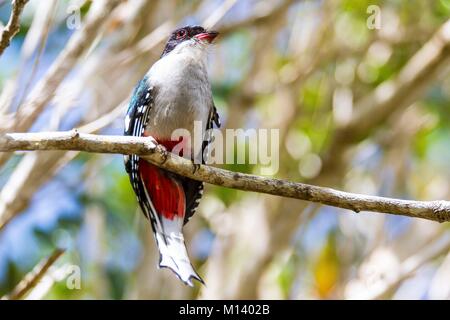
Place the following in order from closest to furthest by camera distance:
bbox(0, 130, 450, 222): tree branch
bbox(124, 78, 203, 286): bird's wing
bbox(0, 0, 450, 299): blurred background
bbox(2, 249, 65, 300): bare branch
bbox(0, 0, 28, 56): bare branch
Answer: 1. bbox(0, 0, 28, 56): bare branch
2. bbox(0, 130, 450, 222): tree branch
3. bbox(2, 249, 65, 300): bare branch
4. bbox(124, 78, 203, 286): bird's wing
5. bbox(0, 0, 450, 299): blurred background

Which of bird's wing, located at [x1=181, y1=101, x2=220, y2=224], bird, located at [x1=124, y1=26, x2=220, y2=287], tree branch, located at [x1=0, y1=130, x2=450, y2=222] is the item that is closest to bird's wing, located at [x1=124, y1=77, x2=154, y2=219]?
bird, located at [x1=124, y1=26, x2=220, y2=287]

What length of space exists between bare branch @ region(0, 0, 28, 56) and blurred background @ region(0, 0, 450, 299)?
5.14 ft

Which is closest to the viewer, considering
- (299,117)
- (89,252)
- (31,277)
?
(31,277)

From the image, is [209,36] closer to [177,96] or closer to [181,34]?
[181,34]

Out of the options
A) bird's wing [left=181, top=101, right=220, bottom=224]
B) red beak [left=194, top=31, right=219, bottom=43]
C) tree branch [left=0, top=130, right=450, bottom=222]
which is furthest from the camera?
red beak [left=194, top=31, right=219, bottom=43]

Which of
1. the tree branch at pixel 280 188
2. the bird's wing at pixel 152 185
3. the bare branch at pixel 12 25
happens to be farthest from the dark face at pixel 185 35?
the bare branch at pixel 12 25

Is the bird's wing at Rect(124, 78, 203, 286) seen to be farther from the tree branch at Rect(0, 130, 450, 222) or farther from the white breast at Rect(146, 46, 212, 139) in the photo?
the tree branch at Rect(0, 130, 450, 222)

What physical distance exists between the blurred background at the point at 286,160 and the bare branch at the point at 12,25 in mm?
1566

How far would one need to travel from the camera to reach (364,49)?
6684mm

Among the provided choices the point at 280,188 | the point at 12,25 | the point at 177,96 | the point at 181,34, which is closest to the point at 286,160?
the point at 181,34

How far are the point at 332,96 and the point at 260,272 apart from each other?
1.80m

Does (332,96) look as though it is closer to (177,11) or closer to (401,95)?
(401,95)

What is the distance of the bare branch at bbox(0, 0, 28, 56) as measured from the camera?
301cm
